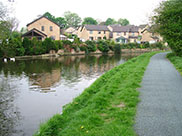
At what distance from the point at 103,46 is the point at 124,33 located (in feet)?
90.3

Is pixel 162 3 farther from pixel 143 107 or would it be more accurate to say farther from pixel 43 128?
pixel 43 128

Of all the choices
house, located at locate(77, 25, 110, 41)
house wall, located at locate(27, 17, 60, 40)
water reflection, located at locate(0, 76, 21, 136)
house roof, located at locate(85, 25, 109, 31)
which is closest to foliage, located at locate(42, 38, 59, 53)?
house wall, located at locate(27, 17, 60, 40)

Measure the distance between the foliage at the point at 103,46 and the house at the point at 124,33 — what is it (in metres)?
22.4

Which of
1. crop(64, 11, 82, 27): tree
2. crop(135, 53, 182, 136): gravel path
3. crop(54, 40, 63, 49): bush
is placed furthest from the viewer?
crop(64, 11, 82, 27): tree

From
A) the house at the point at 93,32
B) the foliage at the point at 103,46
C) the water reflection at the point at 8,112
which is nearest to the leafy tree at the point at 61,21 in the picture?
the house at the point at 93,32

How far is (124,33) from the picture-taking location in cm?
8775

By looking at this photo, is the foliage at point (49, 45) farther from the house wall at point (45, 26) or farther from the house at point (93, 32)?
the house at point (93, 32)

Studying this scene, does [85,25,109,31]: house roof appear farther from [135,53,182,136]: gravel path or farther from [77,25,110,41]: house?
[135,53,182,136]: gravel path

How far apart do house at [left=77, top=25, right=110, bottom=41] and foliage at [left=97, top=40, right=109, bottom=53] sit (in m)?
17.4

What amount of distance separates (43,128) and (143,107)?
137 inches

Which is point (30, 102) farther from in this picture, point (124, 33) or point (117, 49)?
point (124, 33)

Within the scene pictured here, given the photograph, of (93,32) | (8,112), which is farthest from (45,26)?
(8,112)

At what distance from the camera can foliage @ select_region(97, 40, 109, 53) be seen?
62897 mm

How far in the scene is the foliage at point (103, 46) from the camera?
62897 mm
